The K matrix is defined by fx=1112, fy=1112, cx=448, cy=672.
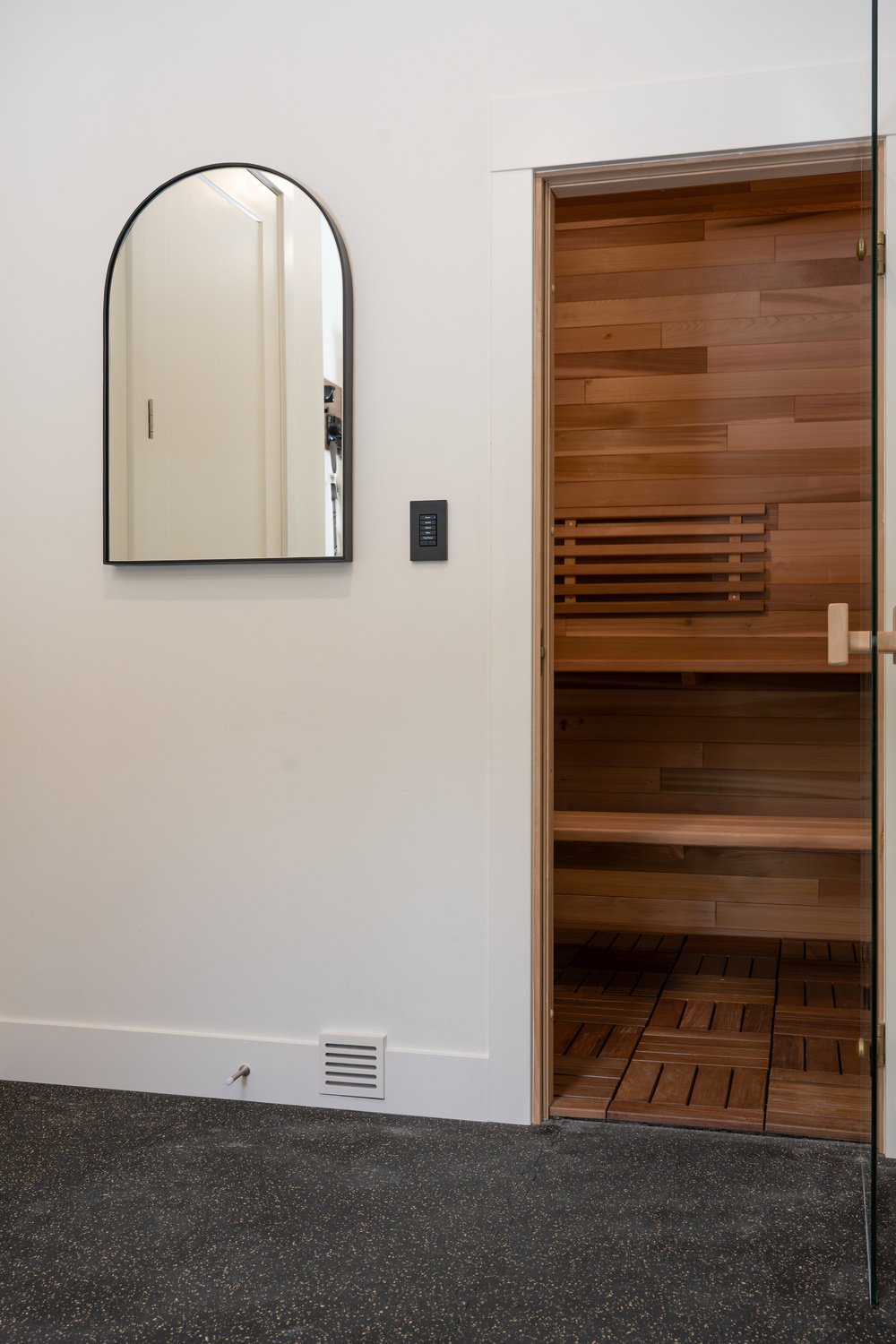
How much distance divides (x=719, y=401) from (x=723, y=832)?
1529mm

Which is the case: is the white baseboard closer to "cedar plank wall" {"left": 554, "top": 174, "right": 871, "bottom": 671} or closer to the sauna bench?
the sauna bench

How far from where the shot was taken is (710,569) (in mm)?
3832

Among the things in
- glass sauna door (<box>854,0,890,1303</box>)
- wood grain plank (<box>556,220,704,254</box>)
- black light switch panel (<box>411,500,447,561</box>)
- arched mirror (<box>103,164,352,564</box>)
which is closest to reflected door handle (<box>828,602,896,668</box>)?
glass sauna door (<box>854,0,890,1303</box>)

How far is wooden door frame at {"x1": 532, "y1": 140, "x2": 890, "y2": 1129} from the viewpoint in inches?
92.5

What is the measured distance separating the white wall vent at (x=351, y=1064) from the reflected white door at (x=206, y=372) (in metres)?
1.11

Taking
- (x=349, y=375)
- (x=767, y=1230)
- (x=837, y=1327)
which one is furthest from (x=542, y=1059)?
(x=349, y=375)

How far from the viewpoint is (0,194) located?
8.86 ft

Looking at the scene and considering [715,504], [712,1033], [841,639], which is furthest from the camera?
[715,504]

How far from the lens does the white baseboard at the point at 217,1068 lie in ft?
7.98

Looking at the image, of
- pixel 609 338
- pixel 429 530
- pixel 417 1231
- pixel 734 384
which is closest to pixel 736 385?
pixel 734 384

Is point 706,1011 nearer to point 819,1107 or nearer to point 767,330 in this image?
point 819,1107

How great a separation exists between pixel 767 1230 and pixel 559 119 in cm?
221

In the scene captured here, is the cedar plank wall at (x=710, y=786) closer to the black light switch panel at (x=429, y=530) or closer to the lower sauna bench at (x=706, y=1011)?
the lower sauna bench at (x=706, y=1011)

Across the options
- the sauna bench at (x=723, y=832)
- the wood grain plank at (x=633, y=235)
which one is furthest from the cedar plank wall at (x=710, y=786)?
the wood grain plank at (x=633, y=235)
